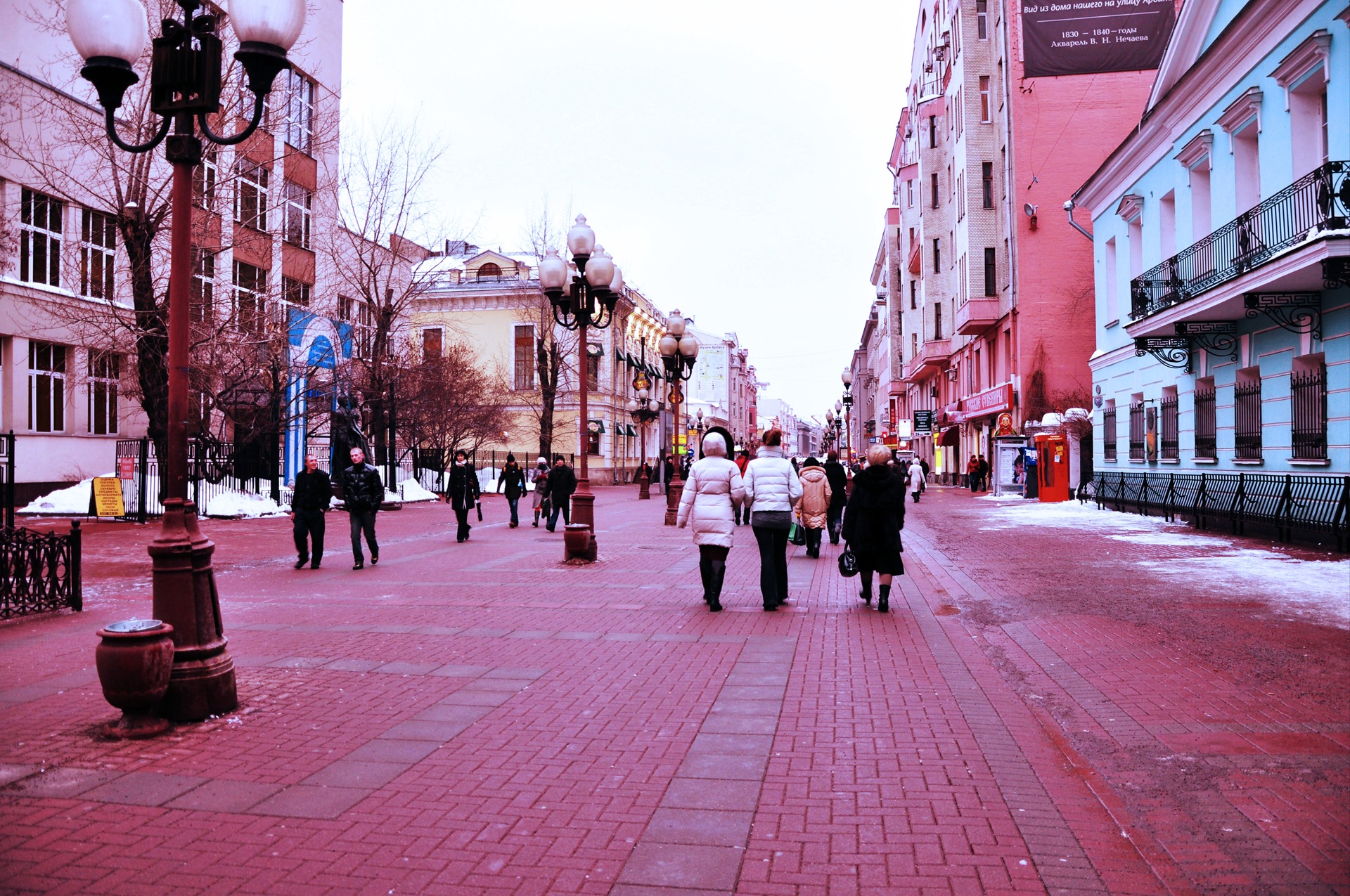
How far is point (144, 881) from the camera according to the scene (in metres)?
3.55

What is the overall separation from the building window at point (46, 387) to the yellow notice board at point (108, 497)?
598 centimetres

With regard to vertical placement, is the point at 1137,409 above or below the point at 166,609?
above

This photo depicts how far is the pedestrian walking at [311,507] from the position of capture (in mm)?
14070

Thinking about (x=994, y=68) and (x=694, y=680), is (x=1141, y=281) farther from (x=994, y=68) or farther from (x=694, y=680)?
(x=994, y=68)

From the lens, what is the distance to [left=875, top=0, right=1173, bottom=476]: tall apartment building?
35.5 metres

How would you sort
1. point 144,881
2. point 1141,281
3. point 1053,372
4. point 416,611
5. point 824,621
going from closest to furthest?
point 144,881 → point 824,621 → point 416,611 → point 1141,281 → point 1053,372

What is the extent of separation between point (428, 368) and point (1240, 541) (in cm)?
2920

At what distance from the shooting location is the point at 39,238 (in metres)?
27.1

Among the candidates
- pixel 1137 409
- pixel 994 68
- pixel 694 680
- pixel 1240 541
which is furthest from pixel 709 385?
pixel 694 680

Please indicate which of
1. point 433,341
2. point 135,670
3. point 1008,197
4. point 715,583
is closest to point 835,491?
point 715,583

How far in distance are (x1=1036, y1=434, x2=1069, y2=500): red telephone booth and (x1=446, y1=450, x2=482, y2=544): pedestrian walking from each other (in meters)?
17.1

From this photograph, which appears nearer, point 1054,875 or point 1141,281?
point 1054,875

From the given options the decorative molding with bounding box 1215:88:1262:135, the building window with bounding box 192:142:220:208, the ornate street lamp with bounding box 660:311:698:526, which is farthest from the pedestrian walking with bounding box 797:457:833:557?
the building window with bounding box 192:142:220:208

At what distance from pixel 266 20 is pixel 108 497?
→ 1997 centimetres
